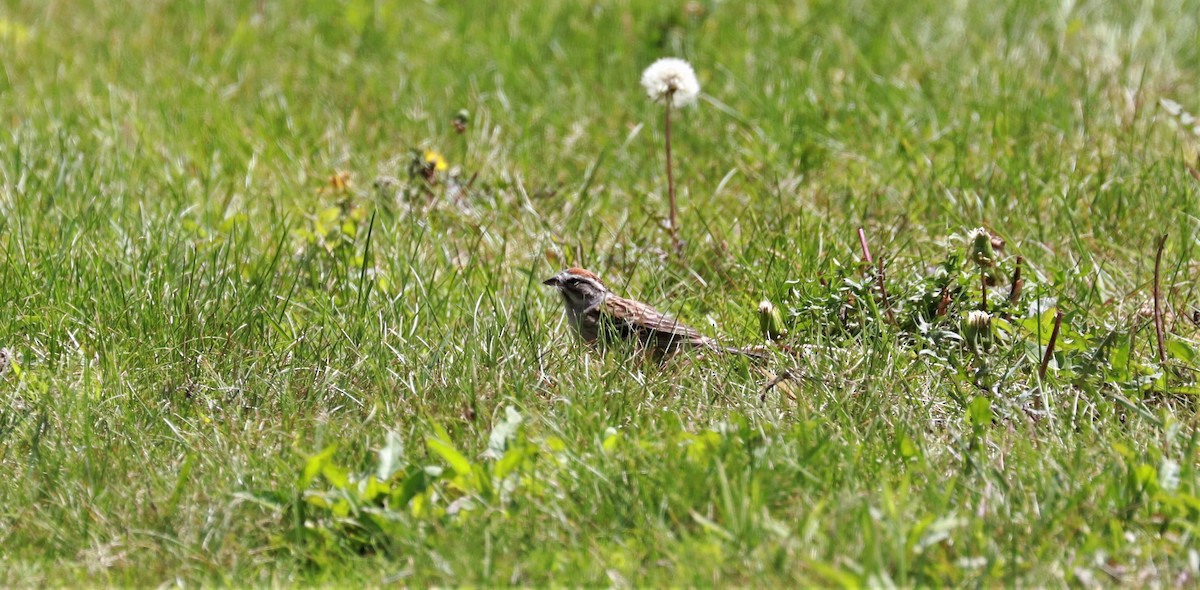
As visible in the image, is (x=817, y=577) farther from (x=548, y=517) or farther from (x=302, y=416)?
(x=302, y=416)

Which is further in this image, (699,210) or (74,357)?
(699,210)

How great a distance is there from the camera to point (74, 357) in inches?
177

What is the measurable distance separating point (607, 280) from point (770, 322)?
100cm

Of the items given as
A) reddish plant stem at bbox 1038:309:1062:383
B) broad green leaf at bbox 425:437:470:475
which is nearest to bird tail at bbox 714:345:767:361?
reddish plant stem at bbox 1038:309:1062:383

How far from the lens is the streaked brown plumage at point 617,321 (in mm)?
4660

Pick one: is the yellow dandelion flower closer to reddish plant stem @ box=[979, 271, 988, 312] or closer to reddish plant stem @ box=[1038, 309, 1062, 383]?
reddish plant stem @ box=[979, 271, 988, 312]

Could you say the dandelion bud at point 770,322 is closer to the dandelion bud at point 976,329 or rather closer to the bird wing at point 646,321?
the bird wing at point 646,321

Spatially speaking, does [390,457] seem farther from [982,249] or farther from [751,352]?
[982,249]

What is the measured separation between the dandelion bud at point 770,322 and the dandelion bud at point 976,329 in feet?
1.99

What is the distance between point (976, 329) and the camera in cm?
436

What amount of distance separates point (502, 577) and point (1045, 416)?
176 centimetres

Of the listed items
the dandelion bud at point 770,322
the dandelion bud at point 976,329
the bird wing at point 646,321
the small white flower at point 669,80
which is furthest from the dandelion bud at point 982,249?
the small white flower at point 669,80

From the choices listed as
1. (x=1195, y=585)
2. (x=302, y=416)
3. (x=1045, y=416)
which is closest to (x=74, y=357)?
(x=302, y=416)

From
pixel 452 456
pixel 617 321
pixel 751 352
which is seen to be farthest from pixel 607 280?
pixel 452 456
